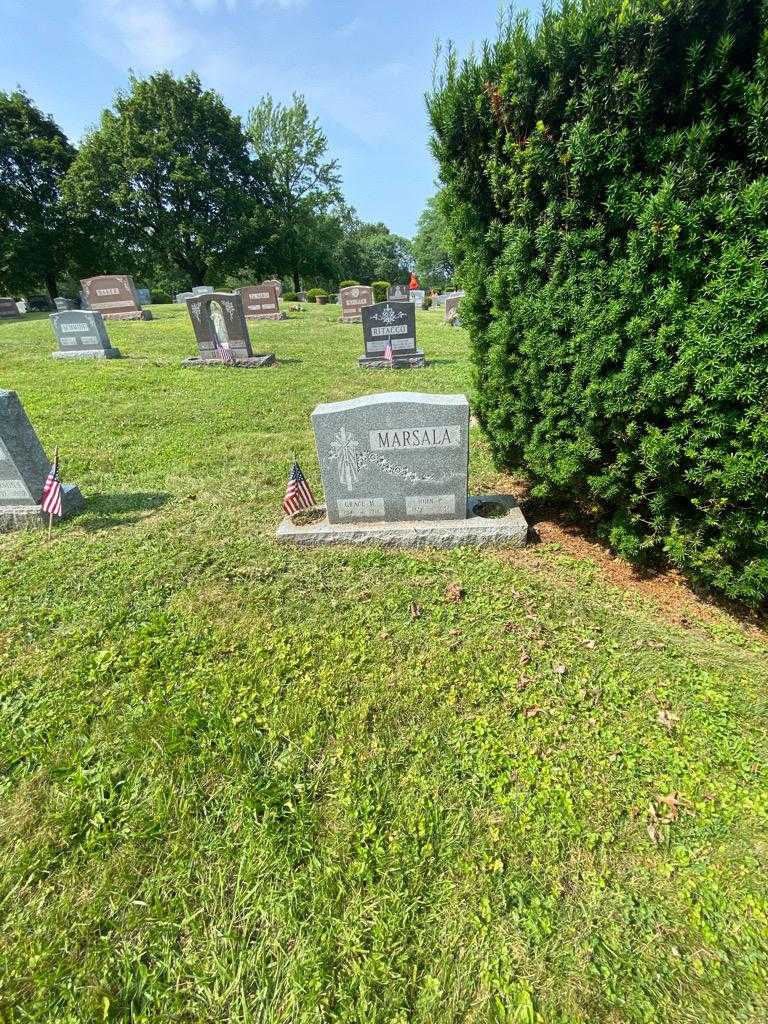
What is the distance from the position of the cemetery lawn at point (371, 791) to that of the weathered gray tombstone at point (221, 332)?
8.77 meters

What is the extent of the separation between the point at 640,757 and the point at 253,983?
6.53 ft

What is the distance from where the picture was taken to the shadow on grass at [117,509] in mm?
4504

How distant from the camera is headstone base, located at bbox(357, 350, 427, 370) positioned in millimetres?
11270

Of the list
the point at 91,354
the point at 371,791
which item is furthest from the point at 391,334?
the point at 371,791

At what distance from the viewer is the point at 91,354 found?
40.7 ft

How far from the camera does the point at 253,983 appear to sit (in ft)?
5.36

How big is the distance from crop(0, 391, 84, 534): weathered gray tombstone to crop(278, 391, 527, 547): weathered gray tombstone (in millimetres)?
2492

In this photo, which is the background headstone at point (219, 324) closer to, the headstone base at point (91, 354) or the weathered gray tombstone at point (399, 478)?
the headstone base at point (91, 354)

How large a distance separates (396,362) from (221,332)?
4.76 m

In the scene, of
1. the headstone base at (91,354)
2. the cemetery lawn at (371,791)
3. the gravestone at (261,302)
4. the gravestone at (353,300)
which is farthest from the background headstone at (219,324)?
the gravestone at (261,302)

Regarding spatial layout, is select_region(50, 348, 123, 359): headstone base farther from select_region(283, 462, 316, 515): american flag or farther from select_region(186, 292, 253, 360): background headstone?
select_region(283, 462, 316, 515): american flag

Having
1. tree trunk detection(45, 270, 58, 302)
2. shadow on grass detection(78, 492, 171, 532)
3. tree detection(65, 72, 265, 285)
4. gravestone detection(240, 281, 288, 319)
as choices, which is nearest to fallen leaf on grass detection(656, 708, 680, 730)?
shadow on grass detection(78, 492, 171, 532)

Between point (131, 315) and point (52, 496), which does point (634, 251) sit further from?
point (131, 315)

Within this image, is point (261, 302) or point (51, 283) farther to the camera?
point (51, 283)
